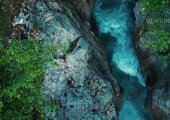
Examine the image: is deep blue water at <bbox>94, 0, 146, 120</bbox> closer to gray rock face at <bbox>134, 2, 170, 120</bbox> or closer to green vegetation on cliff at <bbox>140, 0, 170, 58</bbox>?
gray rock face at <bbox>134, 2, 170, 120</bbox>

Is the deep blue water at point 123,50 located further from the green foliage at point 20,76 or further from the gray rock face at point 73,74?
the green foliage at point 20,76

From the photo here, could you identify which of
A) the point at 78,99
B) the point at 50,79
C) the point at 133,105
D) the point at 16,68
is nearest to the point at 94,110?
the point at 78,99

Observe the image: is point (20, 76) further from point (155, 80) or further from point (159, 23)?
point (155, 80)

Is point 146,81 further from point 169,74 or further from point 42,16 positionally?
point 42,16

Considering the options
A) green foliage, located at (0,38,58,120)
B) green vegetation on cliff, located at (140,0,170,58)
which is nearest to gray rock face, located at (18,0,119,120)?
green vegetation on cliff, located at (140,0,170,58)

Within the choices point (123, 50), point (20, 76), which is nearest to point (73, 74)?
point (20, 76)

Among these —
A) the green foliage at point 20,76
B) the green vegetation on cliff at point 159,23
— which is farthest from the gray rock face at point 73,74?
the green foliage at point 20,76
